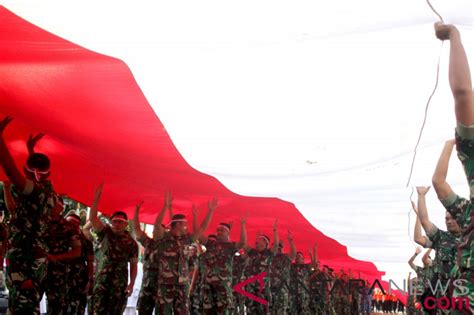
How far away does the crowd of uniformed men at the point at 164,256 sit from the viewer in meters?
3.09

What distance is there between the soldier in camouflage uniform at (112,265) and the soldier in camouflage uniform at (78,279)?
0.68ft

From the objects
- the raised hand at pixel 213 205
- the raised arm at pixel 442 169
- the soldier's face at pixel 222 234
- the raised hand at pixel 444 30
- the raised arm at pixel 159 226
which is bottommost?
the raised arm at pixel 442 169

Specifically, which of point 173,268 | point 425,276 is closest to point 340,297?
point 425,276

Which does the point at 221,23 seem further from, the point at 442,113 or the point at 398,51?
the point at 442,113

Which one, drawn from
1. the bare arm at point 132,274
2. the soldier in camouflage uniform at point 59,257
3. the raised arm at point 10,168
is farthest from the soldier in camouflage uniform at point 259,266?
the raised arm at point 10,168

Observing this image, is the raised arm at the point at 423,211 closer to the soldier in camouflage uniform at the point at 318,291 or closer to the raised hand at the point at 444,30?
the raised hand at the point at 444,30

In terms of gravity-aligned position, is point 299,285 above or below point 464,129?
above

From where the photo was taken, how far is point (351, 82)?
4.34 m

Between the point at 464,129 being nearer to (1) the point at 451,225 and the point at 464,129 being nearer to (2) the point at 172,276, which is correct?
(1) the point at 451,225

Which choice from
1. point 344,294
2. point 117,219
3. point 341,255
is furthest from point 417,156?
point 344,294

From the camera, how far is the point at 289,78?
4277 mm

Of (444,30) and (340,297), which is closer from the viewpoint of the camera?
(444,30)

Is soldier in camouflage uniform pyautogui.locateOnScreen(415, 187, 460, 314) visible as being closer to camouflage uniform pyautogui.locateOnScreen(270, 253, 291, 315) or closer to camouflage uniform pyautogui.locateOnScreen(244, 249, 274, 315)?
camouflage uniform pyautogui.locateOnScreen(244, 249, 274, 315)

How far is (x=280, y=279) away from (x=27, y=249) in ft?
22.3
